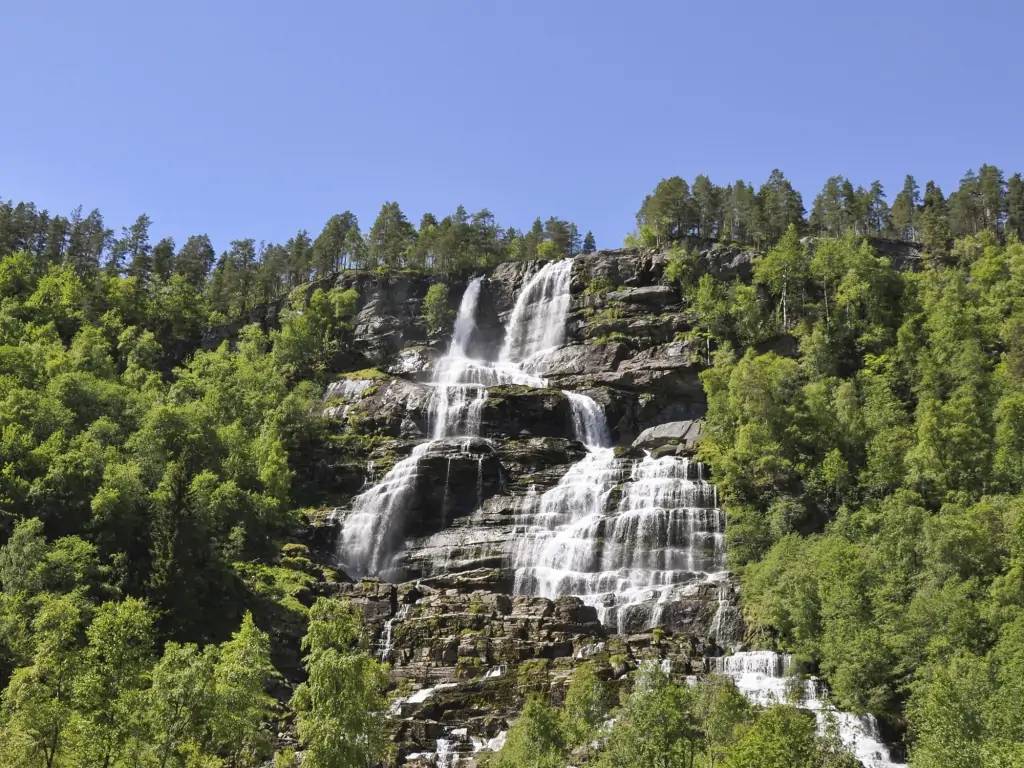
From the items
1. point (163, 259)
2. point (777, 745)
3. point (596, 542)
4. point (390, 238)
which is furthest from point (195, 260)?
point (777, 745)

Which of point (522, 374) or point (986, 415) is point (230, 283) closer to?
point (522, 374)

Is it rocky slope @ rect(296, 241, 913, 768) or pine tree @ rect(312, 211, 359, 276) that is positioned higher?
pine tree @ rect(312, 211, 359, 276)

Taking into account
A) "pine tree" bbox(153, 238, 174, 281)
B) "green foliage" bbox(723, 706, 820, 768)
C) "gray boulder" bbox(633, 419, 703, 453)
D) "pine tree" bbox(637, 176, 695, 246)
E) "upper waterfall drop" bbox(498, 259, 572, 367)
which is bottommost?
"green foliage" bbox(723, 706, 820, 768)

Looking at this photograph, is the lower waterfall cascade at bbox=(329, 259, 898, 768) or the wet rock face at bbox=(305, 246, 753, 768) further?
the wet rock face at bbox=(305, 246, 753, 768)

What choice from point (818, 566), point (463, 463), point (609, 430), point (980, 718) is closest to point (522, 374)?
point (609, 430)

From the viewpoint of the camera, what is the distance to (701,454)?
7812cm

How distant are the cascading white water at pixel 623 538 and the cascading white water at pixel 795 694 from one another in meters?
8.41

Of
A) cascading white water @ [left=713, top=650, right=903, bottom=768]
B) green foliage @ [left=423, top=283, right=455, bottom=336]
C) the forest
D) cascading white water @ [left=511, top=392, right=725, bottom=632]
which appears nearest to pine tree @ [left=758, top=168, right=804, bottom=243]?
the forest

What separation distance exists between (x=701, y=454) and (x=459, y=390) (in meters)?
26.1

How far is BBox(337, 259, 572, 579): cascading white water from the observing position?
77.2m

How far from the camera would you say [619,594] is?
62.9 meters

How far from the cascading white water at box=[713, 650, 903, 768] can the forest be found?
52.5 inches

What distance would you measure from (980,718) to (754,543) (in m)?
25.4

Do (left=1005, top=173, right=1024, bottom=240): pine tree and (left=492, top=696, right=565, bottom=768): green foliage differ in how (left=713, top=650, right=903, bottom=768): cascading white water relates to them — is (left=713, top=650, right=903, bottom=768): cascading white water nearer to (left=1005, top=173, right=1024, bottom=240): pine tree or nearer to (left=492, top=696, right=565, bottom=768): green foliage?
(left=492, top=696, right=565, bottom=768): green foliage
